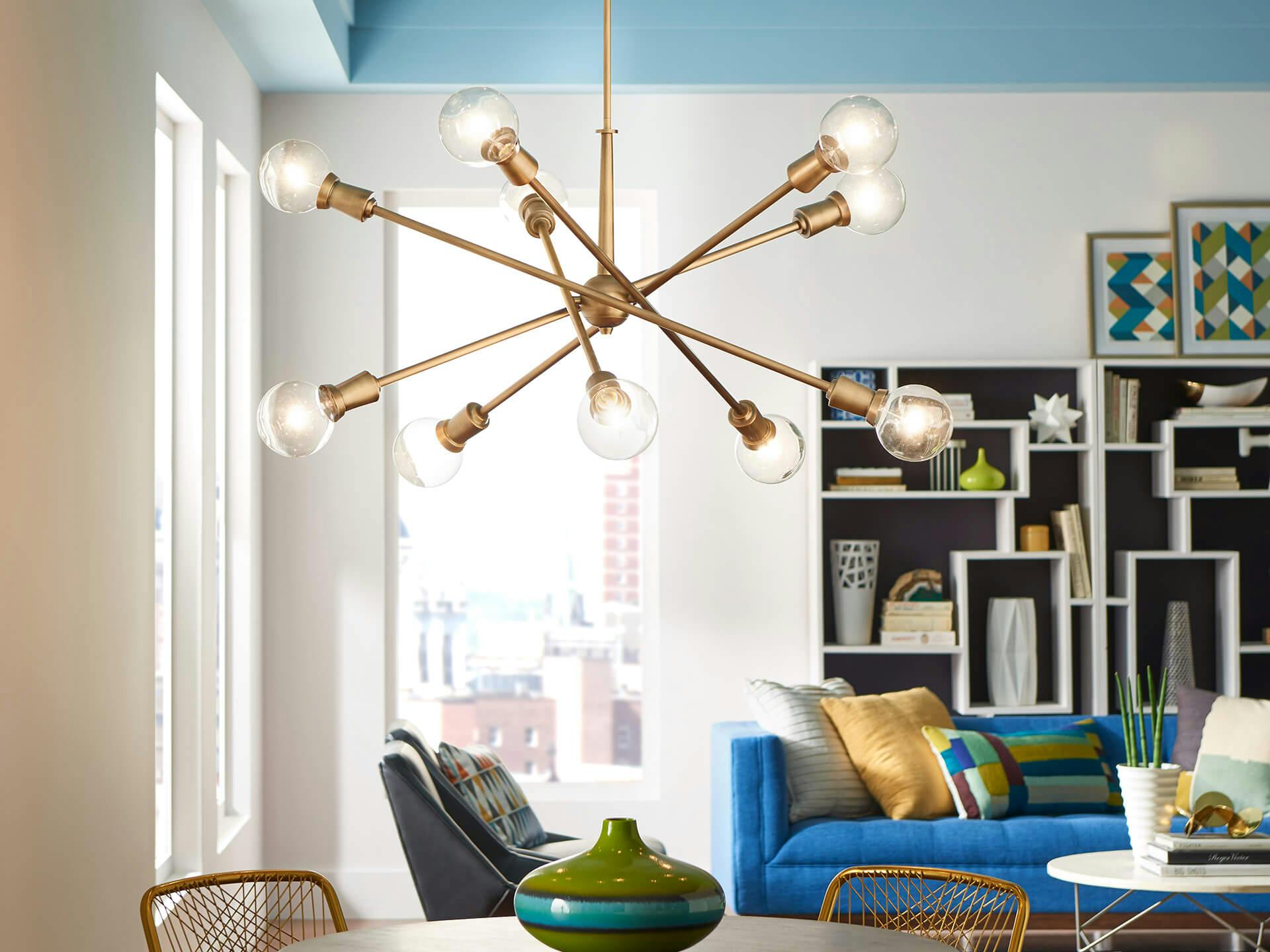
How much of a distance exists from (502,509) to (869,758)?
1862mm

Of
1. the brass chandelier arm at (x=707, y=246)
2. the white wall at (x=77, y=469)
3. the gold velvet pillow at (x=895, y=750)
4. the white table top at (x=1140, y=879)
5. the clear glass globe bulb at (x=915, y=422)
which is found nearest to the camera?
the clear glass globe bulb at (x=915, y=422)

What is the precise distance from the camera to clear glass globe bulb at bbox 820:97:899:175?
215 cm

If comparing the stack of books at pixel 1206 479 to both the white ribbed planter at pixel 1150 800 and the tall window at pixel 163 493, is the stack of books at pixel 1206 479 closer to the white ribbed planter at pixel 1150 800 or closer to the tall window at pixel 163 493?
the white ribbed planter at pixel 1150 800

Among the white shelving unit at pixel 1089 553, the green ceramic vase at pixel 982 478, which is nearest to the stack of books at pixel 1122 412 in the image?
the white shelving unit at pixel 1089 553

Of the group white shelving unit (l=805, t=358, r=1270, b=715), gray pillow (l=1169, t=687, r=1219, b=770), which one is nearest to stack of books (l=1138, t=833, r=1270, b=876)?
gray pillow (l=1169, t=687, r=1219, b=770)

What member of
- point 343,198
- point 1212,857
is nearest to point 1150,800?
point 1212,857

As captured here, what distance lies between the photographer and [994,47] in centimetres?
522

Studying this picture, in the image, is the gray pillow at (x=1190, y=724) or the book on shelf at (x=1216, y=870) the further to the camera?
the gray pillow at (x=1190, y=724)

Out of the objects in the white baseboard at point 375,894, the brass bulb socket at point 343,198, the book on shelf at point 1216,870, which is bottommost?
the white baseboard at point 375,894

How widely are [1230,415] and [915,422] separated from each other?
3.60 meters

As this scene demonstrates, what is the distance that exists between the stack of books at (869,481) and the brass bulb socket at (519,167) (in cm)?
310

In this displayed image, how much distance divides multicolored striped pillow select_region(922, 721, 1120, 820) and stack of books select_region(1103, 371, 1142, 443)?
51.1 inches

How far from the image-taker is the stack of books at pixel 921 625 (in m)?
5.07

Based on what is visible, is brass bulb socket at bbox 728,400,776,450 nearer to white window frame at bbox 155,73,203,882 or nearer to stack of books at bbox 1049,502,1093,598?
white window frame at bbox 155,73,203,882
